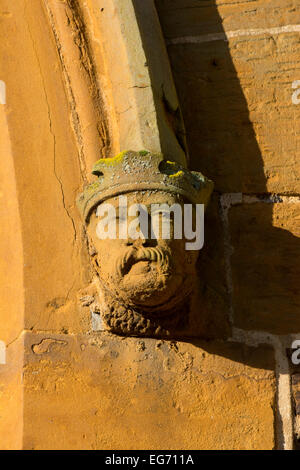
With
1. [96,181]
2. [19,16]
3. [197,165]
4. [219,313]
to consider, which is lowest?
[219,313]

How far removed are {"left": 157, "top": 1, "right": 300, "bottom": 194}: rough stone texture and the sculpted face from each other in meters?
0.35

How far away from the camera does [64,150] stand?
265 centimetres

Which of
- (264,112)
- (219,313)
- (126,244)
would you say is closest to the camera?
(126,244)

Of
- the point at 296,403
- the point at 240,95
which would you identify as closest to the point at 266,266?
the point at 296,403

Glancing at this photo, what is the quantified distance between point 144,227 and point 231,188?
0.41 m

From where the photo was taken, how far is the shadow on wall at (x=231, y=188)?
8.29 feet

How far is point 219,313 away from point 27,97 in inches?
29.1

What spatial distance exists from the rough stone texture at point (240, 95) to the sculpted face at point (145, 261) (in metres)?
0.35

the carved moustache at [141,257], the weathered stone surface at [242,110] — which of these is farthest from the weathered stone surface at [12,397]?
the weathered stone surface at [242,110]

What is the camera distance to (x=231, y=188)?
8.65 feet

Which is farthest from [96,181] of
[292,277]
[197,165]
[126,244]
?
[292,277]

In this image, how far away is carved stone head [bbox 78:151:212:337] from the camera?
7.50 feet

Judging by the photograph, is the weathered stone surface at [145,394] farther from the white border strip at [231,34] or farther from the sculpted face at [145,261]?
the white border strip at [231,34]

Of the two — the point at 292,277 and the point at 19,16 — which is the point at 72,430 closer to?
the point at 292,277
